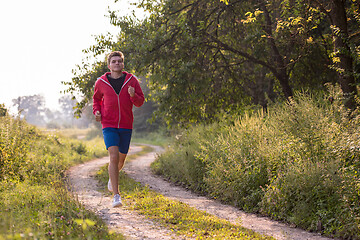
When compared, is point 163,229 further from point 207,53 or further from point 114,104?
point 207,53

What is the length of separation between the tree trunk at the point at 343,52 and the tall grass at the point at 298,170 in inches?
50.8

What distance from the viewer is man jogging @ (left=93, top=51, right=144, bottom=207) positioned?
5977 mm

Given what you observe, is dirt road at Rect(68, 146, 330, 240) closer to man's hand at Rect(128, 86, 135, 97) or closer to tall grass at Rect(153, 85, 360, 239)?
tall grass at Rect(153, 85, 360, 239)

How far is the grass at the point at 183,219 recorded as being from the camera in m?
4.83

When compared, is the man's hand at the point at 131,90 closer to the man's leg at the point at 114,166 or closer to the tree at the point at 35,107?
the man's leg at the point at 114,166

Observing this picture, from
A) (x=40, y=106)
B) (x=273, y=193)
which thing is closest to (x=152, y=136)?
(x=273, y=193)

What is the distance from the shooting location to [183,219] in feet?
18.4

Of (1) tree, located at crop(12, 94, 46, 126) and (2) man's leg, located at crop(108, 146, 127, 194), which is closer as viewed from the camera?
(2) man's leg, located at crop(108, 146, 127, 194)

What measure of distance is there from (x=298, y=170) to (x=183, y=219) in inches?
89.2

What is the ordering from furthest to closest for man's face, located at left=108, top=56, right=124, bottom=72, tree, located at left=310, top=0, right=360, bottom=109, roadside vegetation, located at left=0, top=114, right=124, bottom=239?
tree, located at left=310, top=0, right=360, bottom=109
man's face, located at left=108, top=56, right=124, bottom=72
roadside vegetation, located at left=0, top=114, right=124, bottom=239

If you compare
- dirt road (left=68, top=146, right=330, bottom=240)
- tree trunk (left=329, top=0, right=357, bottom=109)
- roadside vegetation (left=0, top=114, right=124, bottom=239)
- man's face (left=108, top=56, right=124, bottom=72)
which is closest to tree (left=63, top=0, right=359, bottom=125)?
tree trunk (left=329, top=0, right=357, bottom=109)

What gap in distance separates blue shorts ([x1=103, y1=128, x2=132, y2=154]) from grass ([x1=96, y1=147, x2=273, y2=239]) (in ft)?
3.96

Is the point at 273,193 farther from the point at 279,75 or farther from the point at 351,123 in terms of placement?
the point at 279,75

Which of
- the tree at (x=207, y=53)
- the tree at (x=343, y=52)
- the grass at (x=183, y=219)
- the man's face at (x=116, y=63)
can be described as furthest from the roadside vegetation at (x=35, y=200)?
the tree at (x=343, y=52)
